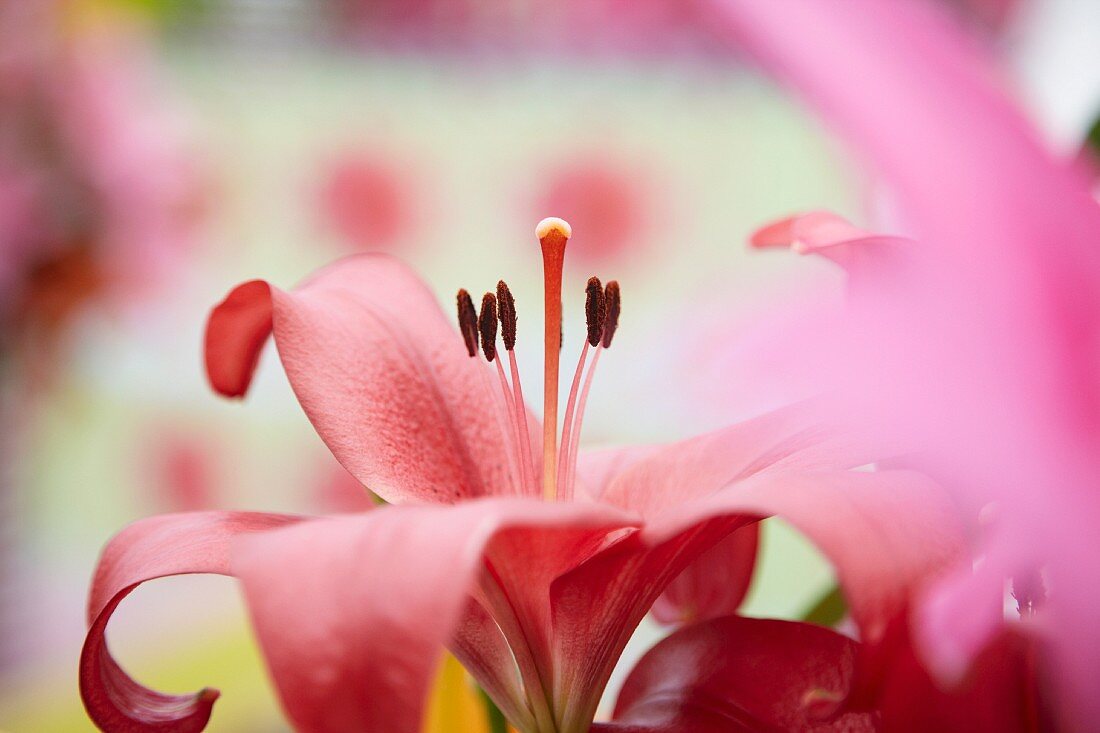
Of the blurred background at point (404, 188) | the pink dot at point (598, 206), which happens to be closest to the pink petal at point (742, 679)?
the blurred background at point (404, 188)

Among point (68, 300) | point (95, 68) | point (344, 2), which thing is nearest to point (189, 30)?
point (344, 2)

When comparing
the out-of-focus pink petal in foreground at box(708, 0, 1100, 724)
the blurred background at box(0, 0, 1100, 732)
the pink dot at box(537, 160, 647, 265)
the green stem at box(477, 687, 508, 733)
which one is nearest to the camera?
the out-of-focus pink petal in foreground at box(708, 0, 1100, 724)

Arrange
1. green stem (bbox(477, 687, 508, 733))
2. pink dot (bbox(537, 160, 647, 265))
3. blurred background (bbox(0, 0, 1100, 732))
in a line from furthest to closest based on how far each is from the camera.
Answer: pink dot (bbox(537, 160, 647, 265))
blurred background (bbox(0, 0, 1100, 732))
green stem (bbox(477, 687, 508, 733))

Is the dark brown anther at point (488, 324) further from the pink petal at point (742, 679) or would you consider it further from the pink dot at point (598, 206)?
the pink dot at point (598, 206)

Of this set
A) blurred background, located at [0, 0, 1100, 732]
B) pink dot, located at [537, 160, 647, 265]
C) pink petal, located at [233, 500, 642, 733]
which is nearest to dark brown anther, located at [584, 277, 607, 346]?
pink petal, located at [233, 500, 642, 733]

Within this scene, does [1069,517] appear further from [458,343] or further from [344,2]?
[344,2]

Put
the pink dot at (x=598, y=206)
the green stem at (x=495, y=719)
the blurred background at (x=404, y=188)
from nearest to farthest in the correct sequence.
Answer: the green stem at (x=495, y=719), the blurred background at (x=404, y=188), the pink dot at (x=598, y=206)

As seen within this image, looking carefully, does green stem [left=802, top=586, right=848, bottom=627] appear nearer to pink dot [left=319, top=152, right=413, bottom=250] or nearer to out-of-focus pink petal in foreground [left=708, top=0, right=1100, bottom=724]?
out-of-focus pink petal in foreground [left=708, top=0, right=1100, bottom=724]

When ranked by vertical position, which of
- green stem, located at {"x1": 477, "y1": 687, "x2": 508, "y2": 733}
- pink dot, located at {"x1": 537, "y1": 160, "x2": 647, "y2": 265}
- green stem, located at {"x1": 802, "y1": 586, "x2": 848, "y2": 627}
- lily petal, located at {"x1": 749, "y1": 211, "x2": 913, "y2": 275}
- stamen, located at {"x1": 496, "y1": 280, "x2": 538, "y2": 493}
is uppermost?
pink dot, located at {"x1": 537, "y1": 160, "x2": 647, "y2": 265}
